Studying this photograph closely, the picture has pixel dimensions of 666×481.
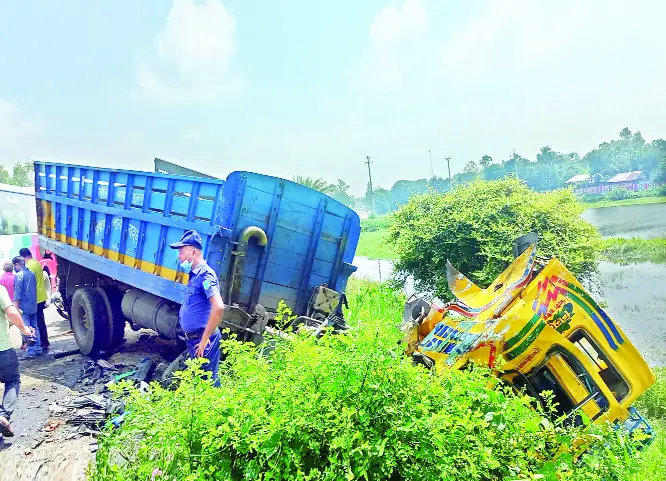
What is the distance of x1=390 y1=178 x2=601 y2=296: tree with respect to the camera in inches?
307

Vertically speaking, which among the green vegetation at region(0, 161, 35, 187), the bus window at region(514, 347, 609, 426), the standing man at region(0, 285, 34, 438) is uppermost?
the bus window at region(514, 347, 609, 426)

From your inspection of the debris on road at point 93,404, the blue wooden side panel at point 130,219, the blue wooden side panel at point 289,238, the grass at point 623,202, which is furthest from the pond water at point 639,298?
the grass at point 623,202

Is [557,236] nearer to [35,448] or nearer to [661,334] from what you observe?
[661,334]

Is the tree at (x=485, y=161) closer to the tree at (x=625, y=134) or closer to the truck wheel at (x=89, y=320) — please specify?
the tree at (x=625, y=134)

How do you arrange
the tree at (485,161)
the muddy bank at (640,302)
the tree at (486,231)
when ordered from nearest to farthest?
1. the tree at (486,231)
2. the muddy bank at (640,302)
3. the tree at (485,161)

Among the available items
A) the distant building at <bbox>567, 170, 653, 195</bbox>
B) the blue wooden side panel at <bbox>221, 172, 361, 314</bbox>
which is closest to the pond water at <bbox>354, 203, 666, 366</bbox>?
the blue wooden side panel at <bbox>221, 172, 361, 314</bbox>

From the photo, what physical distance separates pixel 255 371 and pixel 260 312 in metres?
2.89

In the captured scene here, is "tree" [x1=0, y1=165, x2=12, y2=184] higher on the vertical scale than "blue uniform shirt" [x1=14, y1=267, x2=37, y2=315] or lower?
lower

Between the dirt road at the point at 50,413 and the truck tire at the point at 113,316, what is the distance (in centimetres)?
19

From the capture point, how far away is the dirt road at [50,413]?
12.2ft

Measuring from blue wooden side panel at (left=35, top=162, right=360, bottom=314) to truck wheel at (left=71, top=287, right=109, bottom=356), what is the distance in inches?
19.1

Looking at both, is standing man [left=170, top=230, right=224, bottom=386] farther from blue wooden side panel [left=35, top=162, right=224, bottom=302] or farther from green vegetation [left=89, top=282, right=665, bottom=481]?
green vegetation [left=89, top=282, right=665, bottom=481]

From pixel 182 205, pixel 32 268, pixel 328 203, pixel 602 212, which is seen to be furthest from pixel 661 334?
pixel 602 212

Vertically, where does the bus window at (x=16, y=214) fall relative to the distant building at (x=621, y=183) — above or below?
below
